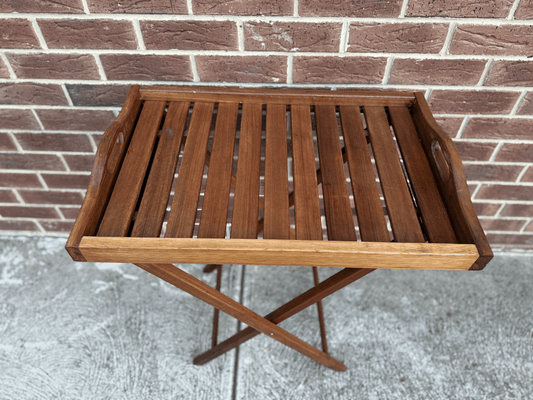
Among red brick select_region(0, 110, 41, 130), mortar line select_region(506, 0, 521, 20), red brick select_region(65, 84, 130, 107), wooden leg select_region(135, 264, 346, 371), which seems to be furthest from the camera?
red brick select_region(0, 110, 41, 130)

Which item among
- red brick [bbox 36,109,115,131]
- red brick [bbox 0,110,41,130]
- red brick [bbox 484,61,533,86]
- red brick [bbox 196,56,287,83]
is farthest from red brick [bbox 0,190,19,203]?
red brick [bbox 484,61,533,86]

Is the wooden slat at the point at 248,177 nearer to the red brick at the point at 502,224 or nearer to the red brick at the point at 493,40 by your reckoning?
the red brick at the point at 493,40

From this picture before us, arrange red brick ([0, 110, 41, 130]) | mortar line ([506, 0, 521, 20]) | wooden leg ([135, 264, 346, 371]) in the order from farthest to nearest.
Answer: red brick ([0, 110, 41, 130]), mortar line ([506, 0, 521, 20]), wooden leg ([135, 264, 346, 371])

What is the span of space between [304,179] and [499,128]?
89 centimetres

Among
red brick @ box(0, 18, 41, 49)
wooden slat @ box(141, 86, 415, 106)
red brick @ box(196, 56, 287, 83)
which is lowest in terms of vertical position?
wooden slat @ box(141, 86, 415, 106)

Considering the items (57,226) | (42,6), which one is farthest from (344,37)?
(57,226)

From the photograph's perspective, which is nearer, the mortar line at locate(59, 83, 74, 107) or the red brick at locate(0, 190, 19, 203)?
the mortar line at locate(59, 83, 74, 107)

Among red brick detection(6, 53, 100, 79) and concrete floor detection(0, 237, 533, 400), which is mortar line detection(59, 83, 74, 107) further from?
concrete floor detection(0, 237, 533, 400)

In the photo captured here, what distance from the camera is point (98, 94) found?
52.2 inches

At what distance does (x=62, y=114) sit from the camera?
4.58 feet

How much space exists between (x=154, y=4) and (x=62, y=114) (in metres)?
0.58

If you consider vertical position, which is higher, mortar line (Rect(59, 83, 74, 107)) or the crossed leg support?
mortar line (Rect(59, 83, 74, 107))

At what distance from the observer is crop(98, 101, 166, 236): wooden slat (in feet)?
2.81

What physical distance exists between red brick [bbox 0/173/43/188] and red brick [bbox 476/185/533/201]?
1.95 m
